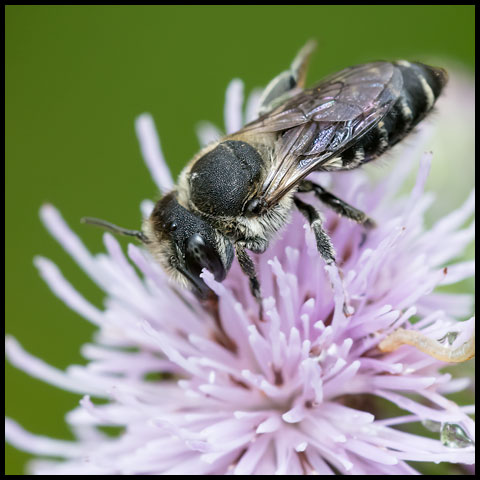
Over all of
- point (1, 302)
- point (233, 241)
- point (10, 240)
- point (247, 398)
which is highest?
point (10, 240)

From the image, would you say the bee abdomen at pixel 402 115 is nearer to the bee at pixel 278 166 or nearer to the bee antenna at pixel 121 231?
the bee at pixel 278 166

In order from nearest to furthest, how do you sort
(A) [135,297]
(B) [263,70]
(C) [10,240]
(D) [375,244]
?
(D) [375,244] → (A) [135,297] → (C) [10,240] → (B) [263,70]

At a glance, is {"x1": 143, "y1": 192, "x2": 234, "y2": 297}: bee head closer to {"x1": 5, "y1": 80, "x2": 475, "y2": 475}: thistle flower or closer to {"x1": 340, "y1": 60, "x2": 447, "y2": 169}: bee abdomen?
{"x1": 5, "y1": 80, "x2": 475, "y2": 475}: thistle flower

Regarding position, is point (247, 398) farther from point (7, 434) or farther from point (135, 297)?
point (7, 434)

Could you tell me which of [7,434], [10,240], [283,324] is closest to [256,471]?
[283,324]

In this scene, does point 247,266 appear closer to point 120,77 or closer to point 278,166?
point 278,166

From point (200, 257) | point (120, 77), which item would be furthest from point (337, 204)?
point (120, 77)
